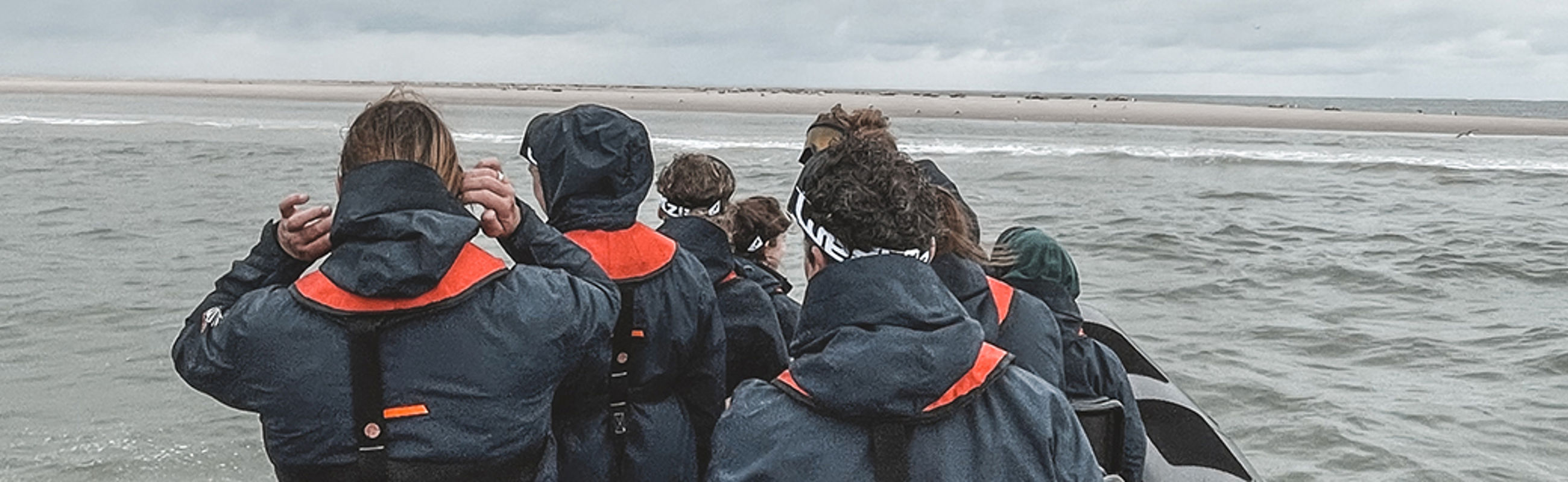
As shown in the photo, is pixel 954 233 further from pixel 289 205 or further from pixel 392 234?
pixel 289 205

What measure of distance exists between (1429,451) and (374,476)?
508 cm

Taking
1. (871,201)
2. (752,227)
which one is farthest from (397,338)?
(752,227)

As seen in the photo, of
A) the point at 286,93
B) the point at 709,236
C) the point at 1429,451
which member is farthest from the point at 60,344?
the point at 286,93

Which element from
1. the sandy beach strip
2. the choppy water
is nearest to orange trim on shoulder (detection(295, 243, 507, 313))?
the choppy water

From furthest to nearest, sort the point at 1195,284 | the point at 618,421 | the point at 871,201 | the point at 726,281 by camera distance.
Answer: the point at 1195,284 < the point at 726,281 < the point at 618,421 < the point at 871,201

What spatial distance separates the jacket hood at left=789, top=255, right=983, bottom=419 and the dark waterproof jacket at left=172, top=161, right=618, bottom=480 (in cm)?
51

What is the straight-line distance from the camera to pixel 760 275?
3340mm

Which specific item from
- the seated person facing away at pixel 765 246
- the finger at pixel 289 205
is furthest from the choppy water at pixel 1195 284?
the finger at pixel 289 205

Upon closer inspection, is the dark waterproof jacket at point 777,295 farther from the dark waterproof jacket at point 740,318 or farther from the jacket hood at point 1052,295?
the jacket hood at point 1052,295

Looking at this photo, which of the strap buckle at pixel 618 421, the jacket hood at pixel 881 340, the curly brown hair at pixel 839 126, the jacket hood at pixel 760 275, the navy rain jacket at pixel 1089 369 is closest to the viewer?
the jacket hood at pixel 881 340

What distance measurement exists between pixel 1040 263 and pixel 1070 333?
0.18 m

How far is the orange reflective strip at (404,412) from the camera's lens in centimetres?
198

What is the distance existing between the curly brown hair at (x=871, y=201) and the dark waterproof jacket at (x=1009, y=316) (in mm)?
586

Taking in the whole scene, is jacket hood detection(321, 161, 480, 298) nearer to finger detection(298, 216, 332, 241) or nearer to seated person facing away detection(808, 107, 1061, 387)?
finger detection(298, 216, 332, 241)
